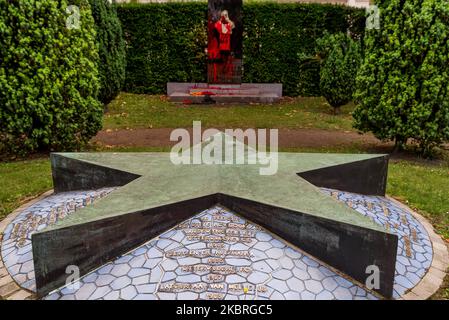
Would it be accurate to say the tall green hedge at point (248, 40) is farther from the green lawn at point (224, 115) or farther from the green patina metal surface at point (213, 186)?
the green patina metal surface at point (213, 186)

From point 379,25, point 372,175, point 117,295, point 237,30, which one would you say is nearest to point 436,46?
point 379,25

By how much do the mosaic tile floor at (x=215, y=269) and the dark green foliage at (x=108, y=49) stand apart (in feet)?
27.3

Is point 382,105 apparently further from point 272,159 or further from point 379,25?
point 272,159

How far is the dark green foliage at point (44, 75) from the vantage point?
6.70 meters

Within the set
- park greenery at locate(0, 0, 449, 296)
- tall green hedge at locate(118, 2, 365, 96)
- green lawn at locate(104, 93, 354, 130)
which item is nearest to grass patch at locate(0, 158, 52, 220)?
park greenery at locate(0, 0, 449, 296)

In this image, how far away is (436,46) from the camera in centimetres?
700

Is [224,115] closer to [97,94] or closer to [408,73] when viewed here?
[97,94]

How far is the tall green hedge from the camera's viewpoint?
590 inches

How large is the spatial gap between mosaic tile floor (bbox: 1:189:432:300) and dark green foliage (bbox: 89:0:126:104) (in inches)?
328

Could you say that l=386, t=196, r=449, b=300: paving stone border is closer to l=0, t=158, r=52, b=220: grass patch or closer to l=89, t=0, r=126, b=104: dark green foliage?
l=0, t=158, r=52, b=220: grass patch

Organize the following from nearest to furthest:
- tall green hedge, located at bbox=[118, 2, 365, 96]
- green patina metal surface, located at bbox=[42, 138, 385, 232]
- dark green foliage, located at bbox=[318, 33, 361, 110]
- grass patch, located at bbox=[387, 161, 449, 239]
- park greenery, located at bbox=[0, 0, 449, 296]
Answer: green patina metal surface, located at bbox=[42, 138, 385, 232], grass patch, located at bbox=[387, 161, 449, 239], park greenery, located at bbox=[0, 0, 449, 296], dark green foliage, located at bbox=[318, 33, 361, 110], tall green hedge, located at bbox=[118, 2, 365, 96]

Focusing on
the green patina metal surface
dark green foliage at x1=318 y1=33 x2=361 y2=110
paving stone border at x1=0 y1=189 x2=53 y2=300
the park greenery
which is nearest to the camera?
paving stone border at x1=0 y1=189 x2=53 y2=300

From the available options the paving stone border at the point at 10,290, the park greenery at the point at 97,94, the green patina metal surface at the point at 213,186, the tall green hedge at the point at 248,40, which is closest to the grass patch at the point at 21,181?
the park greenery at the point at 97,94

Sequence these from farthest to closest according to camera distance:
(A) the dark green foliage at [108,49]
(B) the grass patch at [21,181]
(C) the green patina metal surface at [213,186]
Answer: (A) the dark green foliage at [108,49]
(B) the grass patch at [21,181]
(C) the green patina metal surface at [213,186]
